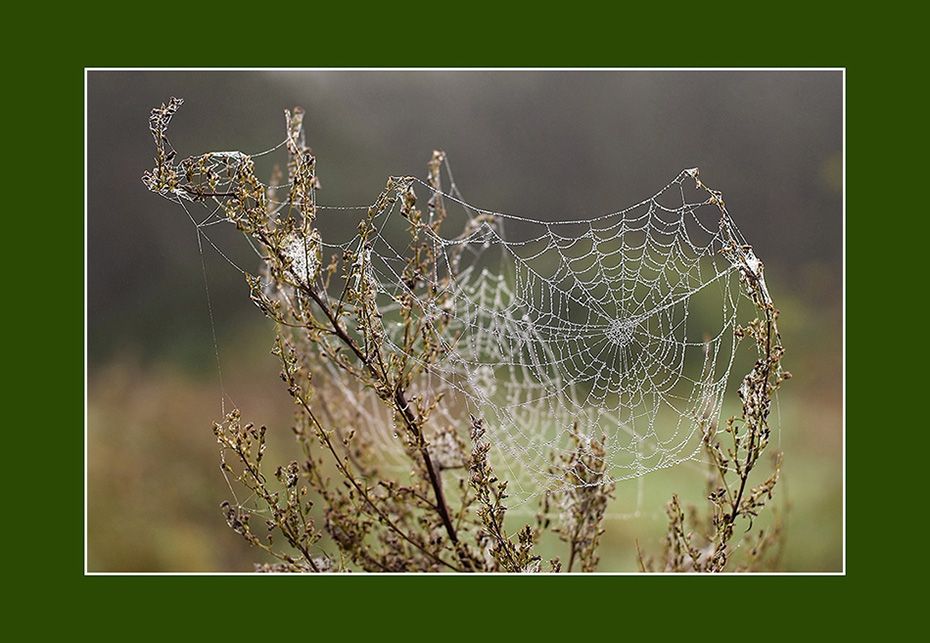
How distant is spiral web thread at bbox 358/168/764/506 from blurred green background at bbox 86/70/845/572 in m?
0.15

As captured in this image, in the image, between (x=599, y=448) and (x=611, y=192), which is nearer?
(x=599, y=448)

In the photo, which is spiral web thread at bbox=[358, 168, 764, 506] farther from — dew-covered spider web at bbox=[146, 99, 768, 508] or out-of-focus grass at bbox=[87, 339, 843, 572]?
out-of-focus grass at bbox=[87, 339, 843, 572]

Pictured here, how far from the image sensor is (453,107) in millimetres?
2646

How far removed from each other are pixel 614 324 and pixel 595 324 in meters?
0.07

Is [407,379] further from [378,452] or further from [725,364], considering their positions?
[725,364]

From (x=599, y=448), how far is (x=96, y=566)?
175 centimetres

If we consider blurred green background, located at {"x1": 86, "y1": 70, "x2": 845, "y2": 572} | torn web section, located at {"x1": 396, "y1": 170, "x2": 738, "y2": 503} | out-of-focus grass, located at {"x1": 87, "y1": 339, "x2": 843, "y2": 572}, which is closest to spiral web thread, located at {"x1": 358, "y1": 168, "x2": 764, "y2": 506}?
torn web section, located at {"x1": 396, "y1": 170, "x2": 738, "y2": 503}

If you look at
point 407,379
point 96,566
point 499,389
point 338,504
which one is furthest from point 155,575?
point 499,389

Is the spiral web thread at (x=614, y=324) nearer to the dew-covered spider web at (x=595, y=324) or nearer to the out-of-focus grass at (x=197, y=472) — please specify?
the dew-covered spider web at (x=595, y=324)

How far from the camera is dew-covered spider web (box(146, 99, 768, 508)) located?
2371mm

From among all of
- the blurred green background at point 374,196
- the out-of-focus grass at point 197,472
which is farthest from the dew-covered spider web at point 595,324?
the out-of-focus grass at point 197,472

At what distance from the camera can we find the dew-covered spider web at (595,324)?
Result: 7.78 feet

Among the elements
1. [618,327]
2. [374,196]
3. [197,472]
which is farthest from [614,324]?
[197,472]

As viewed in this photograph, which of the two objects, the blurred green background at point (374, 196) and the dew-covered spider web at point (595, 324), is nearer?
the dew-covered spider web at point (595, 324)
